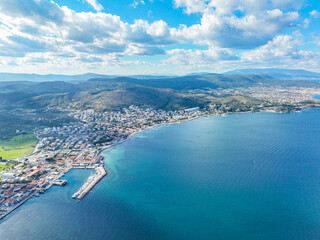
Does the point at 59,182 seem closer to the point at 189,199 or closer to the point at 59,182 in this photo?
the point at 59,182

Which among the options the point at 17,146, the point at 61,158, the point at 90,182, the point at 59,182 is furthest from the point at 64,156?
the point at 17,146

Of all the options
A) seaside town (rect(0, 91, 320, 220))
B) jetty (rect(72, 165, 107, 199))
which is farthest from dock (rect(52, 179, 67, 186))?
jetty (rect(72, 165, 107, 199))

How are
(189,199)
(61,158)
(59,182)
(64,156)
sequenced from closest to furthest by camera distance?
(189,199), (59,182), (61,158), (64,156)

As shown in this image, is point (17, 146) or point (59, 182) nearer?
point (59, 182)

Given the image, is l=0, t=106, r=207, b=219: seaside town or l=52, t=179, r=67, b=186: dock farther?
l=52, t=179, r=67, b=186: dock

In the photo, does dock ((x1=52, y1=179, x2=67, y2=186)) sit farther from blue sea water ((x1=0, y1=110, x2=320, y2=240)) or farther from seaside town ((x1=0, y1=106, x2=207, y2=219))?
blue sea water ((x1=0, y1=110, x2=320, y2=240))

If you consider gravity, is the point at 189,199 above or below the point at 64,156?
above
